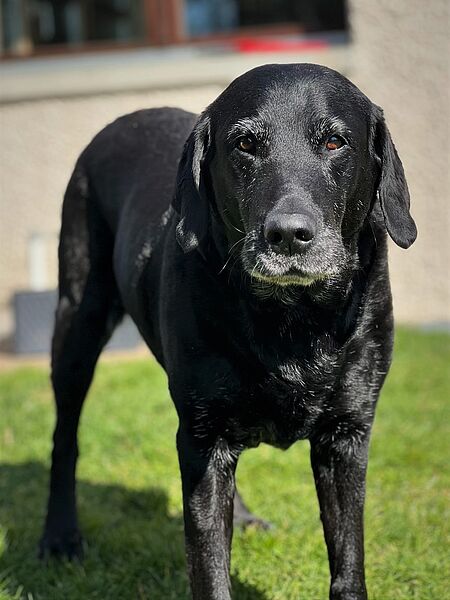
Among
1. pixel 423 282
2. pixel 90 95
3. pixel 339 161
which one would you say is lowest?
pixel 423 282

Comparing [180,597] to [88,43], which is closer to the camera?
[180,597]

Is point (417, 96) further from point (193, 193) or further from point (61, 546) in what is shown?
point (193, 193)

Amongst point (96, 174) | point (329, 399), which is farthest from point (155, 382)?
point (329, 399)

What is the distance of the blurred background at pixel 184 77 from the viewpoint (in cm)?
800

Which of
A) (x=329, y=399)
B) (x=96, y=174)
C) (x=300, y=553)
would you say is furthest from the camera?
(x=96, y=174)

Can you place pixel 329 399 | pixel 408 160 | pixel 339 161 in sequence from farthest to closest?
1. pixel 408 160
2. pixel 329 399
3. pixel 339 161

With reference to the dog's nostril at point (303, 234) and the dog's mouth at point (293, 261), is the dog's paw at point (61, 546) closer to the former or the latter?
the dog's mouth at point (293, 261)

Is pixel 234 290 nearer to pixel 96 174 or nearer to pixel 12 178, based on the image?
pixel 96 174

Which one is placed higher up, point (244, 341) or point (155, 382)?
point (244, 341)

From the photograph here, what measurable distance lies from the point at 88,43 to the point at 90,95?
0.62m

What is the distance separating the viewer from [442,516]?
3.99m

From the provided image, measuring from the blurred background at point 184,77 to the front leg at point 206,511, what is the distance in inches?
202

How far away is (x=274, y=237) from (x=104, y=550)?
191 cm

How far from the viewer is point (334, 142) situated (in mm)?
2611
